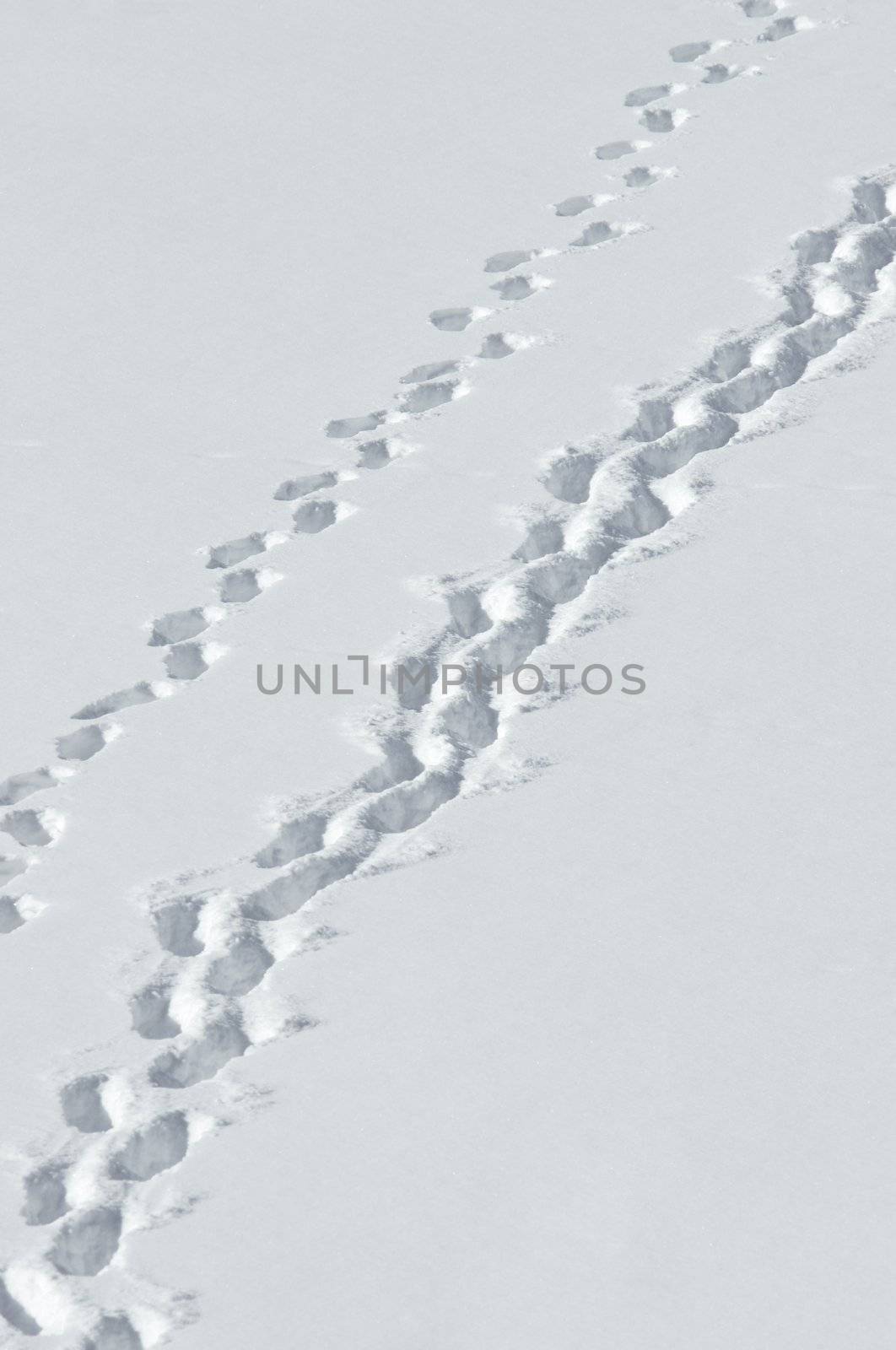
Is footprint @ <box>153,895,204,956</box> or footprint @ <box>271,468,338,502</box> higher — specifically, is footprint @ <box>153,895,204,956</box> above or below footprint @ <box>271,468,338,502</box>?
below

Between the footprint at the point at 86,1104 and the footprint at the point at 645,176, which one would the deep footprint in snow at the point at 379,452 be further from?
the footprint at the point at 86,1104

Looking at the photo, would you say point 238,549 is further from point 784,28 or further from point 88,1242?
point 784,28

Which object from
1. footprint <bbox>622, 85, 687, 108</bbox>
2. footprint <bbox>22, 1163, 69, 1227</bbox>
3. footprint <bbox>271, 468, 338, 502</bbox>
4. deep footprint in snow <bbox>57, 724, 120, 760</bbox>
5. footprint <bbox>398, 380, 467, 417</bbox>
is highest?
footprint <bbox>622, 85, 687, 108</bbox>

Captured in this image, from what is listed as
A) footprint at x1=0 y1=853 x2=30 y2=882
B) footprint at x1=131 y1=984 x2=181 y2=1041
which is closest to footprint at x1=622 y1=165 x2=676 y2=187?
footprint at x1=0 y1=853 x2=30 y2=882

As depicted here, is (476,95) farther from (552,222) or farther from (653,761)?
(653,761)

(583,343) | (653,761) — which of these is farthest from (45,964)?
(583,343)

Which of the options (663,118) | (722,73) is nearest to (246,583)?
(663,118)

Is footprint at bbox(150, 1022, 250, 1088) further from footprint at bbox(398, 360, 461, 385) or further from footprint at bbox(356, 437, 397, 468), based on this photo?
footprint at bbox(398, 360, 461, 385)

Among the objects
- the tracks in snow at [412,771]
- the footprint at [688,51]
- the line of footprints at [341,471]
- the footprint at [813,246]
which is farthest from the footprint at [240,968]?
the footprint at [688,51]
